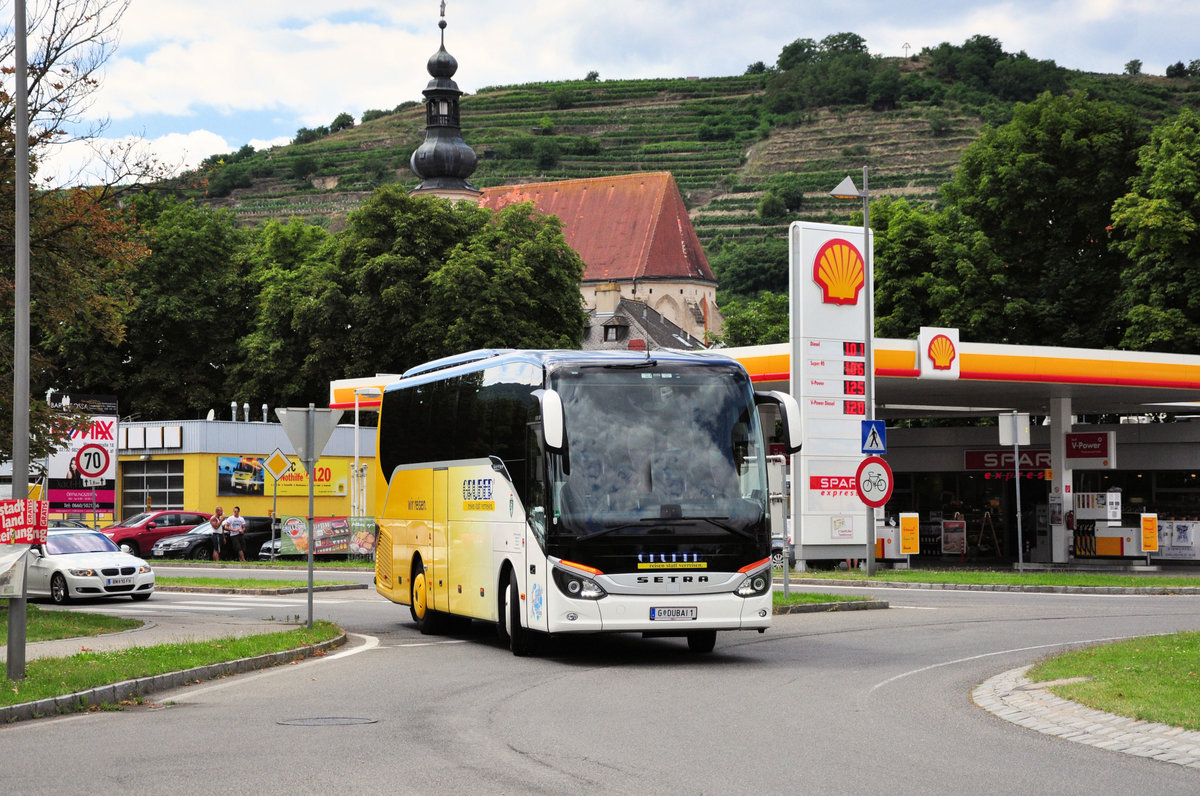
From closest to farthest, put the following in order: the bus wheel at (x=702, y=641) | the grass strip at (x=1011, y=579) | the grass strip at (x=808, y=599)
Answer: the bus wheel at (x=702, y=641), the grass strip at (x=808, y=599), the grass strip at (x=1011, y=579)

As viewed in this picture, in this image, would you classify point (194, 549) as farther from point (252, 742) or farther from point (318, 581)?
point (252, 742)

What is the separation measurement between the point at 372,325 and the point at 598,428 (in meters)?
49.0

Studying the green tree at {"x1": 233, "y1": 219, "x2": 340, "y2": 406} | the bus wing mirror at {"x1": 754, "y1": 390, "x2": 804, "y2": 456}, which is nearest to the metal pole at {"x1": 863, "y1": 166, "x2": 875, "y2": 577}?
the bus wing mirror at {"x1": 754, "y1": 390, "x2": 804, "y2": 456}

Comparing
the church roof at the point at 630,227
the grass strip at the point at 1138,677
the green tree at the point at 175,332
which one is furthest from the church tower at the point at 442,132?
the grass strip at the point at 1138,677

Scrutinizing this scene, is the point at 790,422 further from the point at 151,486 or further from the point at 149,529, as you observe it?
the point at 151,486

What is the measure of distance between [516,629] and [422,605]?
3.96 metres

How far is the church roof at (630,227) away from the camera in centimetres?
12850

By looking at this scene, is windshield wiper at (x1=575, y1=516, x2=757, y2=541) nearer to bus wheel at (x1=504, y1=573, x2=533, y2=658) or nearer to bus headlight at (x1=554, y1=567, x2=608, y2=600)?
bus headlight at (x1=554, y1=567, x2=608, y2=600)

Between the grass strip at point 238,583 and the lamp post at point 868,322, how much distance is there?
34.3 feet

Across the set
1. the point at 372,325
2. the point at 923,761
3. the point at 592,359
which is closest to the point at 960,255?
the point at 372,325

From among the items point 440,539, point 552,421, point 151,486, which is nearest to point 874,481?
point 440,539

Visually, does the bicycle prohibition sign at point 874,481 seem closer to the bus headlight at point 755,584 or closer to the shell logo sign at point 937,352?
the shell logo sign at point 937,352

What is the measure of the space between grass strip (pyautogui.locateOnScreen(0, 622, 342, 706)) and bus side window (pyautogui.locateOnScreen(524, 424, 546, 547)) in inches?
123

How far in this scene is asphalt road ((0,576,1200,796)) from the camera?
8703 millimetres
